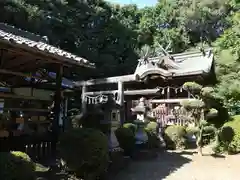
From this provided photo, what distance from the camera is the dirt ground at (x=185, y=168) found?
23.4 ft

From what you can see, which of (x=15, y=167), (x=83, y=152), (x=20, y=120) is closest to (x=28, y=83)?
(x=20, y=120)

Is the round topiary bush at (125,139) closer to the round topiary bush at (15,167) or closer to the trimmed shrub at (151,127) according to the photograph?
the trimmed shrub at (151,127)

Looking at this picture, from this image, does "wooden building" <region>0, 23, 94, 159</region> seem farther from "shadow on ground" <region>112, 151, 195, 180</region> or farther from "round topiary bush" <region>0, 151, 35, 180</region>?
"shadow on ground" <region>112, 151, 195, 180</region>

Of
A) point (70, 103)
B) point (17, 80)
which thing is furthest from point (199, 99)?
point (70, 103)

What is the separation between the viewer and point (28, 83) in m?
8.10

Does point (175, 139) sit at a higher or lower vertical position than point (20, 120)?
lower

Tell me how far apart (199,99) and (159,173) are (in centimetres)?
365

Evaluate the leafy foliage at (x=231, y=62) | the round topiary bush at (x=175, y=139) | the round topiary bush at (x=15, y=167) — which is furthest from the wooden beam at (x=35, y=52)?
the round topiary bush at (x=175, y=139)

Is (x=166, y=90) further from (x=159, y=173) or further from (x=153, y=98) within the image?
(x=159, y=173)

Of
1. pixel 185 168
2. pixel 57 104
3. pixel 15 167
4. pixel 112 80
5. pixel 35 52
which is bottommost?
pixel 185 168

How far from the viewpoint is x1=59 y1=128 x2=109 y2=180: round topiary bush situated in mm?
5773

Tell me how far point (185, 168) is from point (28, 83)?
216 inches

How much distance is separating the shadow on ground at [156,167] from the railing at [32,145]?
6.30ft

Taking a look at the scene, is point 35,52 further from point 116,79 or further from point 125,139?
point 116,79
